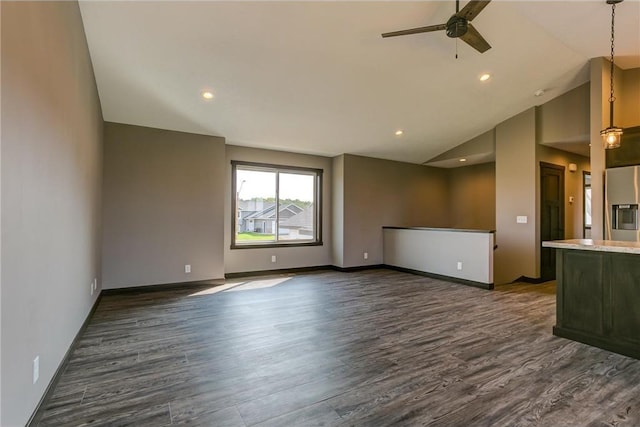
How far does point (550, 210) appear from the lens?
19.5 ft

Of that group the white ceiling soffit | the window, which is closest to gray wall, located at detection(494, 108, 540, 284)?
the white ceiling soffit

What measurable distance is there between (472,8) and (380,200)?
4.91 m

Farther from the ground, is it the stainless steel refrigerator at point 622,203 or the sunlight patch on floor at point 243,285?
the stainless steel refrigerator at point 622,203

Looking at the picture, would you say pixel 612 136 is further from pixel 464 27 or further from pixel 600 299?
pixel 464 27

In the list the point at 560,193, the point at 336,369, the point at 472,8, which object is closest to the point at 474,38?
the point at 472,8

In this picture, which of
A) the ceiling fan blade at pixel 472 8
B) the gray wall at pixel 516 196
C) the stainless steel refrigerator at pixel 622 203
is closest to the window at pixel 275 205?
the gray wall at pixel 516 196

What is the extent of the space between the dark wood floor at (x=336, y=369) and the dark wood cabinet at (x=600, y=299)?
155 mm

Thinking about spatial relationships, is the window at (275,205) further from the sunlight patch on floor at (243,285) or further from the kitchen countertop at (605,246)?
the kitchen countertop at (605,246)

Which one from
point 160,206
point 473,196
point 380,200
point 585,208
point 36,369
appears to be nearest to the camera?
point 36,369

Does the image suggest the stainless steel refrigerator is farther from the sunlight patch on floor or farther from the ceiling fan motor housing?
the sunlight patch on floor

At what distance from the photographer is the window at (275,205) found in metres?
6.12

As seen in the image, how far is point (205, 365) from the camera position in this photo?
2.52m

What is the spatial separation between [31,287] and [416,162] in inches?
293

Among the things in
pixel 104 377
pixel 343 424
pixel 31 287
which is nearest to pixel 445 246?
pixel 343 424
